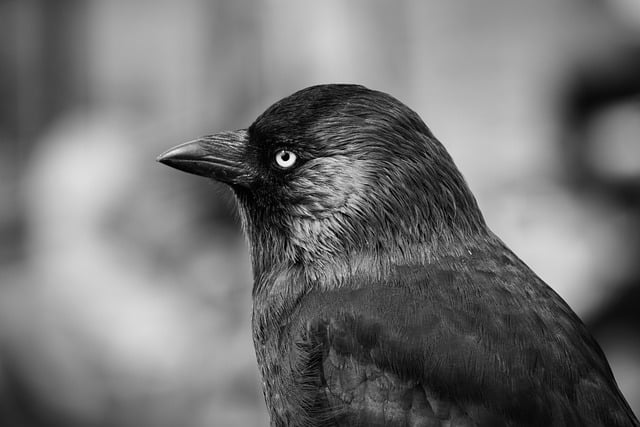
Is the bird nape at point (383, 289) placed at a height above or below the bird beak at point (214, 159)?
below

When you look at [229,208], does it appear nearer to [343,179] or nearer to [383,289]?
[343,179]

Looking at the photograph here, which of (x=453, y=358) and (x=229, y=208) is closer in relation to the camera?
(x=453, y=358)

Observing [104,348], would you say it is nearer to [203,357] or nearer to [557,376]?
[203,357]

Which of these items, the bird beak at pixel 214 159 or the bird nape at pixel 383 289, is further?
the bird beak at pixel 214 159

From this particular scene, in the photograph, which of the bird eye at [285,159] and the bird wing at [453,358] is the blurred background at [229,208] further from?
the bird wing at [453,358]

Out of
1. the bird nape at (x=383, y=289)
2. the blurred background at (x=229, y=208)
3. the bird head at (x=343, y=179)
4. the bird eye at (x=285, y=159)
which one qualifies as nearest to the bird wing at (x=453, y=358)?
the bird nape at (x=383, y=289)

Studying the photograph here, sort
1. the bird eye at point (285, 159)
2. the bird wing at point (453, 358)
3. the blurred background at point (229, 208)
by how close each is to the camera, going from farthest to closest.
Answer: the blurred background at point (229, 208) < the bird eye at point (285, 159) < the bird wing at point (453, 358)

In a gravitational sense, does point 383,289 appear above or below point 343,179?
below

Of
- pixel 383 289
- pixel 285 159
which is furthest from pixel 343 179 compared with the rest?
pixel 383 289
